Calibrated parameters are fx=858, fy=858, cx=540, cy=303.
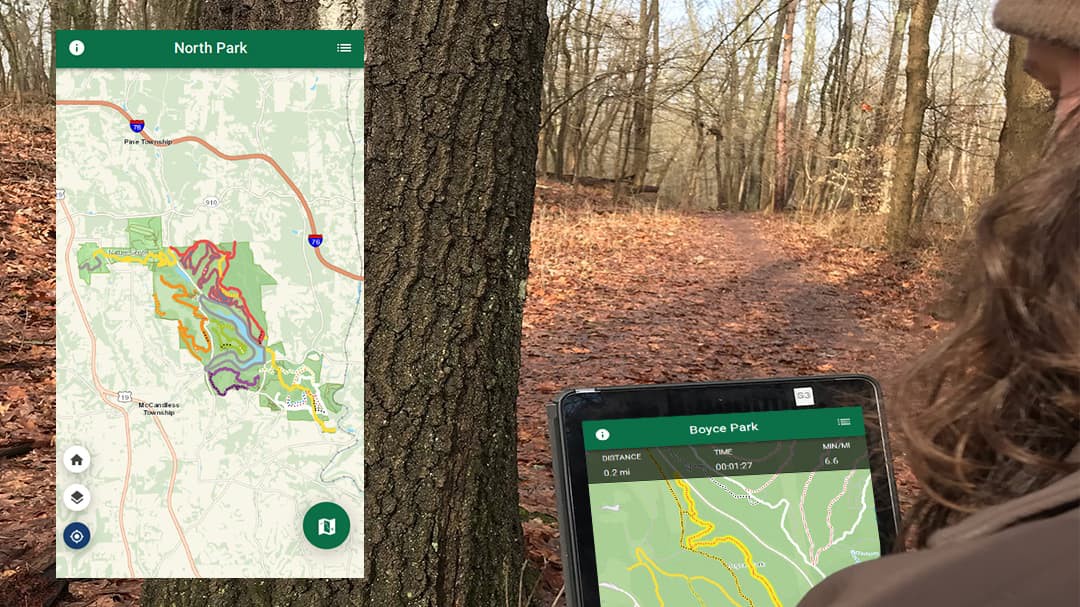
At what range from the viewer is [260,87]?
6.89 feet

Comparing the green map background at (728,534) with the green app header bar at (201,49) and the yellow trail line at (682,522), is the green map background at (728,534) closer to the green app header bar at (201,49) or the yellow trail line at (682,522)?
the yellow trail line at (682,522)

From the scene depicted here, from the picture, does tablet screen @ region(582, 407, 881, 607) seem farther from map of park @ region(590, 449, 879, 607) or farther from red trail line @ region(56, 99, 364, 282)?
red trail line @ region(56, 99, 364, 282)

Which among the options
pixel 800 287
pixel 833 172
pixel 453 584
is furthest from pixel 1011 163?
pixel 833 172

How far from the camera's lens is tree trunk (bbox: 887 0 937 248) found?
40.0 ft

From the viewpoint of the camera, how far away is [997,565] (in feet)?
2.29

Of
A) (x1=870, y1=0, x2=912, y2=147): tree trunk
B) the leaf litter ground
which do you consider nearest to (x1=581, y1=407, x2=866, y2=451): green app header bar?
the leaf litter ground

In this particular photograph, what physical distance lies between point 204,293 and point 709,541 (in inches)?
52.3

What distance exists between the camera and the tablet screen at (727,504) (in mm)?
1717

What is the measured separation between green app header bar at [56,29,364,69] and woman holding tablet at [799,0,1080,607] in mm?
1603

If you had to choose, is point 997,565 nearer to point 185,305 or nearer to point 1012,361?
point 1012,361

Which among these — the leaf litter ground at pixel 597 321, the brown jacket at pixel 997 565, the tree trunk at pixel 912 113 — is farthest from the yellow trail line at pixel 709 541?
the tree trunk at pixel 912 113

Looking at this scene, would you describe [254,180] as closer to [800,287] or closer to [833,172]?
[800,287]

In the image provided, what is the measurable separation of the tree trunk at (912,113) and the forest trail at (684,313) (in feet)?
2.54

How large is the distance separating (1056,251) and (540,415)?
5220 millimetres
